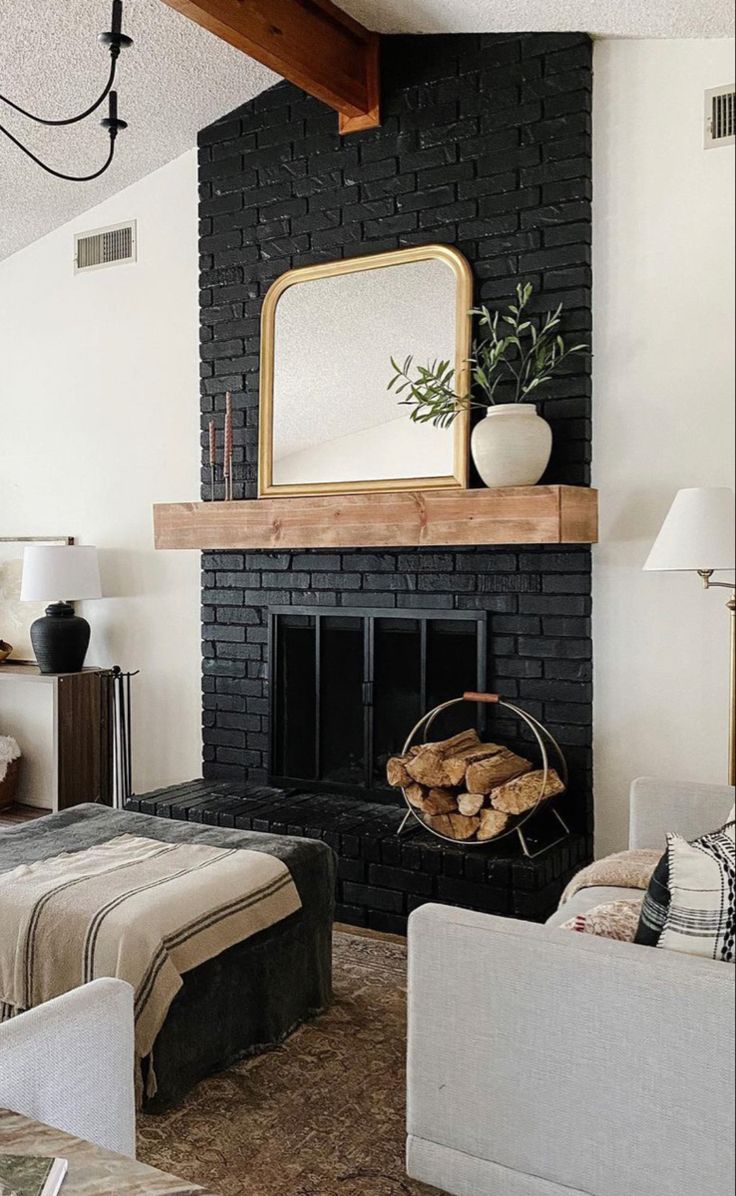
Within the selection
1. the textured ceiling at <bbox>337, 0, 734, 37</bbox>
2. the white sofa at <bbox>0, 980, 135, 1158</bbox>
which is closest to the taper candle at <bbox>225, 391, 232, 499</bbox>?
the textured ceiling at <bbox>337, 0, 734, 37</bbox>

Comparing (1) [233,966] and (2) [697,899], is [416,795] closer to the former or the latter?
(1) [233,966]

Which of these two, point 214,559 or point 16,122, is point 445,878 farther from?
point 16,122

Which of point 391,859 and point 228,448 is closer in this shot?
point 391,859

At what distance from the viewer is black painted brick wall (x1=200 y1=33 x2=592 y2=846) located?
319 centimetres

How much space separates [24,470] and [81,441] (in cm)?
37

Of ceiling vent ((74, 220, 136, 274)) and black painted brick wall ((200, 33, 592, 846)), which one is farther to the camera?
ceiling vent ((74, 220, 136, 274))

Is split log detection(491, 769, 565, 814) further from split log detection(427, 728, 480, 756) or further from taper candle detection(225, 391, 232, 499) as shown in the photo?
taper candle detection(225, 391, 232, 499)

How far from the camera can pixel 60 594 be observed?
4121 mm

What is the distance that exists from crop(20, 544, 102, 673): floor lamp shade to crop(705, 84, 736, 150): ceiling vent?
11.2ft

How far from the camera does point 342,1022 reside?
8.38ft

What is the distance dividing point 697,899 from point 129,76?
320 centimetres

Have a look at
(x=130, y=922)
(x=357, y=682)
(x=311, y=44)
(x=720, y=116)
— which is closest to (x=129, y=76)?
(x=311, y=44)

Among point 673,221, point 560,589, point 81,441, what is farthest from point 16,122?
point 673,221

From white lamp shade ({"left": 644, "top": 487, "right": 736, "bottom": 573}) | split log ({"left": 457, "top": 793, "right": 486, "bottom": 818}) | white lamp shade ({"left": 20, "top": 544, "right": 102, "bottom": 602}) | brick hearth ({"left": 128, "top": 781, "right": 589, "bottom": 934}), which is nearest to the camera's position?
white lamp shade ({"left": 644, "top": 487, "right": 736, "bottom": 573})
